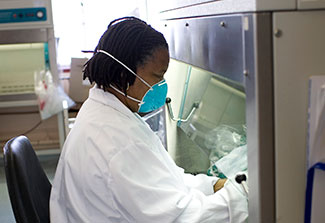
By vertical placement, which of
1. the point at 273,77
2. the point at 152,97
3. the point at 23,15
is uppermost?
the point at 23,15

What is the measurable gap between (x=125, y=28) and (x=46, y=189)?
2.05 ft

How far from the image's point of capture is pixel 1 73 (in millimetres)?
3875

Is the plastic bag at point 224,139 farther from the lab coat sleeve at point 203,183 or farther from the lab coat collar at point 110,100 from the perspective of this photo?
the lab coat collar at point 110,100

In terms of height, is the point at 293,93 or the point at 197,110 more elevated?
the point at 293,93

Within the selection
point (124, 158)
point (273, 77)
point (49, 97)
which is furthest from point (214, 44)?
point (49, 97)

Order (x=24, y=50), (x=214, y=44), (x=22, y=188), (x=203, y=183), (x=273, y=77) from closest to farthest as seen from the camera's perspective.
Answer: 1. (x=273, y=77)
2. (x=214, y=44)
3. (x=22, y=188)
4. (x=203, y=183)
5. (x=24, y=50)

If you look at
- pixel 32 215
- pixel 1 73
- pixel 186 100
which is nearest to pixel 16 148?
pixel 32 215

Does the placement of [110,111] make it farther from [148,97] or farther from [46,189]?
[46,189]

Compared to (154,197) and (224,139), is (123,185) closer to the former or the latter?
(154,197)

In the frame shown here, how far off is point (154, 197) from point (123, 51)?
443 millimetres

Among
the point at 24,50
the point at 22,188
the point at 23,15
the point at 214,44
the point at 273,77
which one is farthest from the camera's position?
the point at 24,50

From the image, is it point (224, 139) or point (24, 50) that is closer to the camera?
point (224, 139)

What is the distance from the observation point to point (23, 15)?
3.59m

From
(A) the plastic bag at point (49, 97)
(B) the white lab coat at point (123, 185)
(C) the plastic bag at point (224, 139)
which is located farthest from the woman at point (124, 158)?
(A) the plastic bag at point (49, 97)
